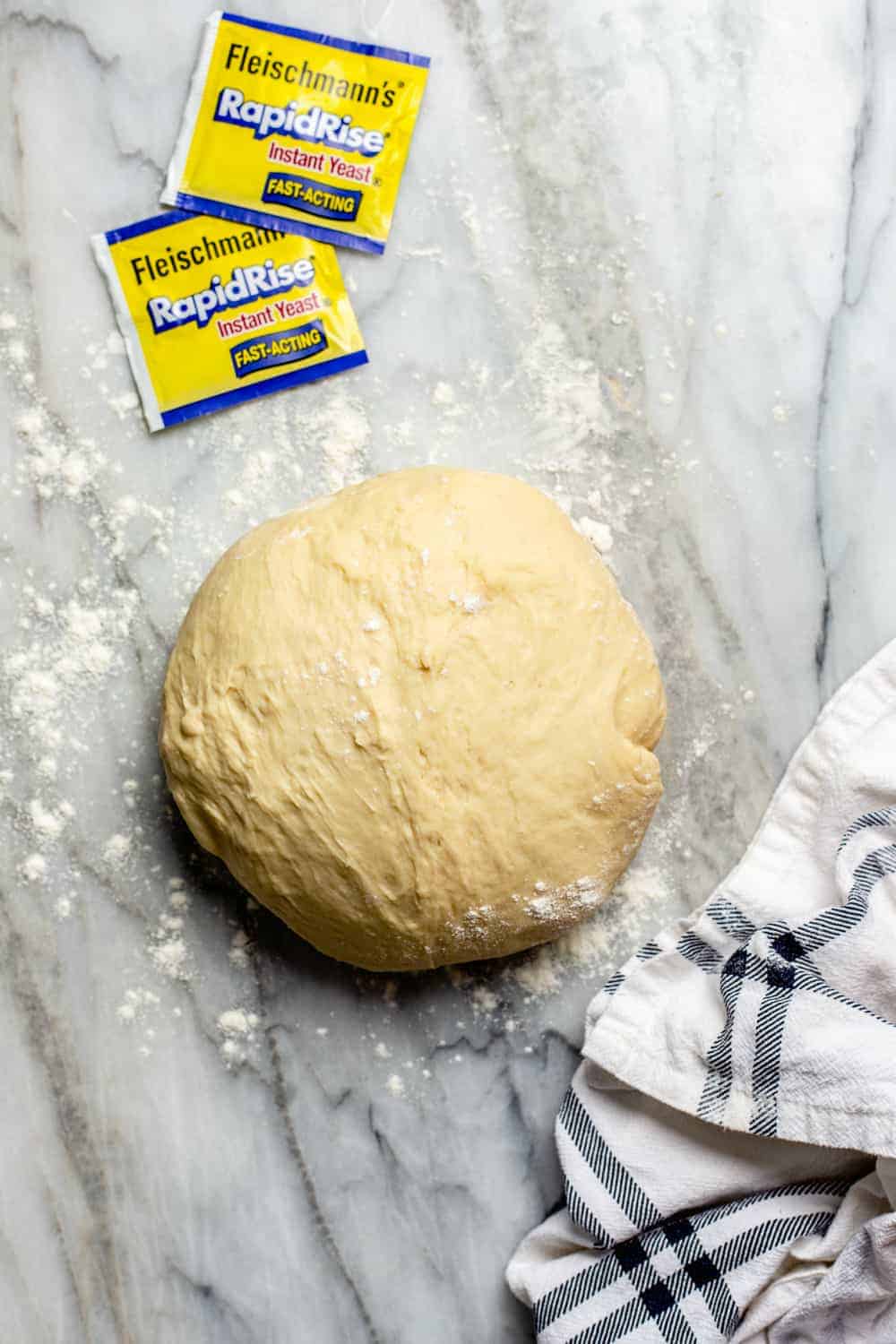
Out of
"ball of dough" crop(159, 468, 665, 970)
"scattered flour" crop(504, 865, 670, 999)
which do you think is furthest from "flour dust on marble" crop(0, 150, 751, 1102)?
"ball of dough" crop(159, 468, 665, 970)

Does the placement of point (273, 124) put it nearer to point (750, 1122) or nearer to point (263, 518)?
point (263, 518)

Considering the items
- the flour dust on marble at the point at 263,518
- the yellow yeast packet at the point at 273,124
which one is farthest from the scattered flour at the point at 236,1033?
the yellow yeast packet at the point at 273,124

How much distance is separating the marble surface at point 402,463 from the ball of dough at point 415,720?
0.52 ft

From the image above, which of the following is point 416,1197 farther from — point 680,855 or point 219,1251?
point 680,855

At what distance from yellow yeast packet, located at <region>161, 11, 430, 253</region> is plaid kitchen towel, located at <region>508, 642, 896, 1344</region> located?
762 millimetres

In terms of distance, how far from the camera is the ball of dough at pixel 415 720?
2.94ft

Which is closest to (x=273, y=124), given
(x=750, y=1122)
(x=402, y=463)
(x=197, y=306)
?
(x=197, y=306)

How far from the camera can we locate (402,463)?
3.59 feet

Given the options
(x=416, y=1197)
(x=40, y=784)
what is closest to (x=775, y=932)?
(x=416, y=1197)

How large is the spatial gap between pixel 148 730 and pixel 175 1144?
393mm

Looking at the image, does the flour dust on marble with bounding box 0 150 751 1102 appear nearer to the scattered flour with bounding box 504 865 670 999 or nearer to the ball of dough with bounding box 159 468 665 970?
the scattered flour with bounding box 504 865 670 999

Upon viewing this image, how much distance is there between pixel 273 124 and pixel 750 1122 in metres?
1.01

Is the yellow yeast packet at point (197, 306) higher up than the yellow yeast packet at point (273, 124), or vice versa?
the yellow yeast packet at point (273, 124)

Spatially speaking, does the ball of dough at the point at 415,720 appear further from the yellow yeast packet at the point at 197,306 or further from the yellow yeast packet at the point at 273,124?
the yellow yeast packet at the point at 273,124
